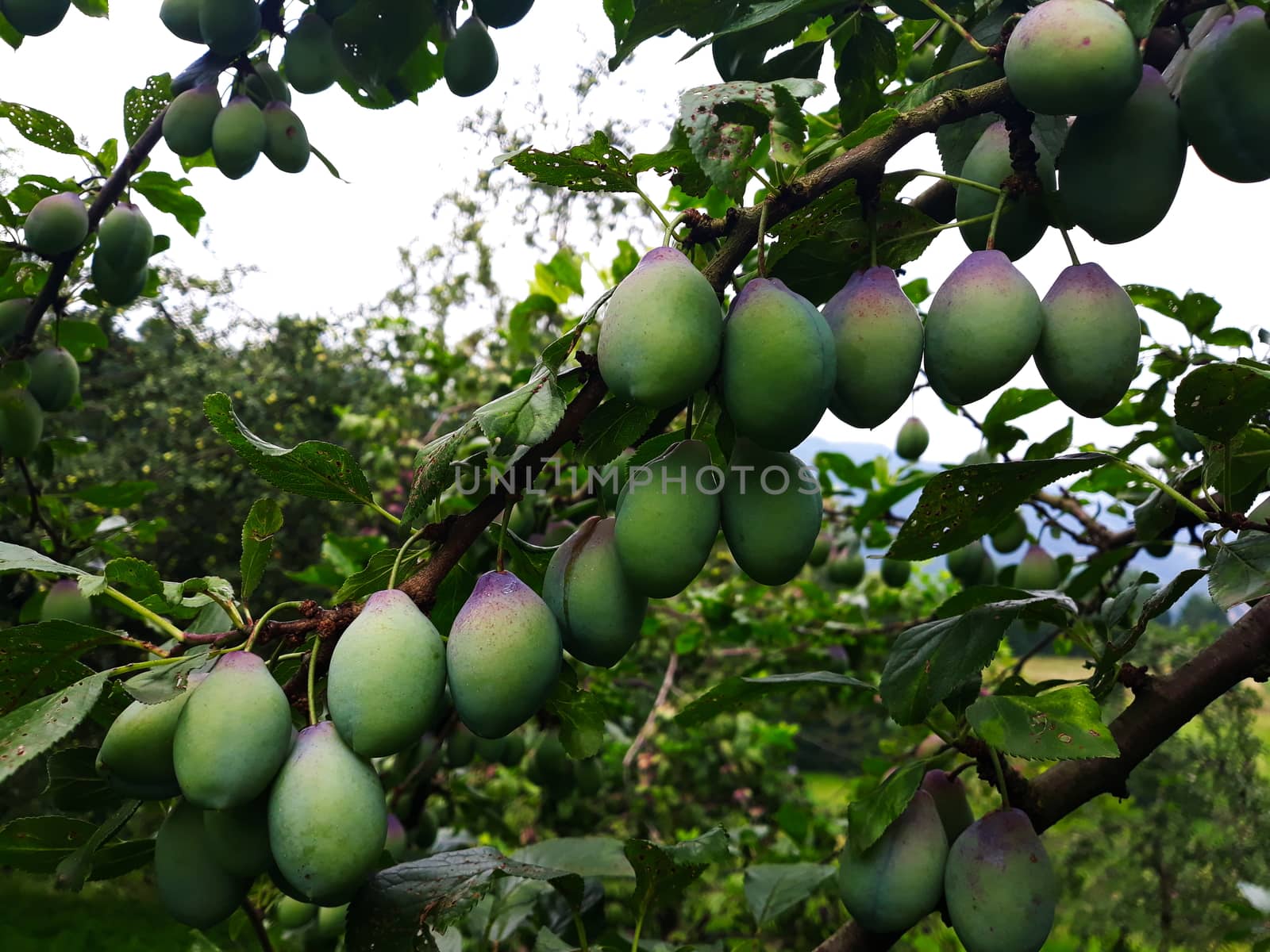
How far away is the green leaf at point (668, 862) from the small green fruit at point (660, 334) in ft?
1.99

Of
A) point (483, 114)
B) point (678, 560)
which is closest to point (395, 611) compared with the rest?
point (678, 560)

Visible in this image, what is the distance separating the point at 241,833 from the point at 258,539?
0.26 meters

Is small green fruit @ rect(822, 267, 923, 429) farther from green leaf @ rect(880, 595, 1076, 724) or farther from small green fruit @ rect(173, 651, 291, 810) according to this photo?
small green fruit @ rect(173, 651, 291, 810)

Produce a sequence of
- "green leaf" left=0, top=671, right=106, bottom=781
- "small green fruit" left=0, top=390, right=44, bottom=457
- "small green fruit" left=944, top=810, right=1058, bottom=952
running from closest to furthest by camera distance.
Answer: "green leaf" left=0, top=671, right=106, bottom=781
"small green fruit" left=944, top=810, right=1058, bottom=952
"small green fruit" left=0, top=390, right=44, bottom=457

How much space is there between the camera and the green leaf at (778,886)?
1271mm

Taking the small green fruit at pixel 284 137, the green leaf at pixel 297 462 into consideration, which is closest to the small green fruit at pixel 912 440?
the small green fruit at pixel 284 137

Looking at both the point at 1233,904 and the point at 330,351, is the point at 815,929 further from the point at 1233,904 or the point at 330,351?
the point at 330,351

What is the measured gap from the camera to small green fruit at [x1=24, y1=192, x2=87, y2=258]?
1.40 m

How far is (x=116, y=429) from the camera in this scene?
5.86 meters

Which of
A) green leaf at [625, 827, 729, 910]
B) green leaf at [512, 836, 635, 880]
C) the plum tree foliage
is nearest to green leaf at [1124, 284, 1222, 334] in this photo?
the plum tree foliage

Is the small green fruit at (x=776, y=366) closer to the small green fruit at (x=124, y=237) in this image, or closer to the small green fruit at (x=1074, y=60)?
the small green fruit at (x=1074, y=60)

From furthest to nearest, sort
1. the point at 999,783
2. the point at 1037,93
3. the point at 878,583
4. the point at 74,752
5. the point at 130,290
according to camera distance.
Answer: the point at 878,583 → the point at 130,290 → the point at 999,783 → the point at 74,752 → the point at 1037,93

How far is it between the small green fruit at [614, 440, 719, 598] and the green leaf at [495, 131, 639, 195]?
26cm

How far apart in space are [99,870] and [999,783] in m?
0.88
